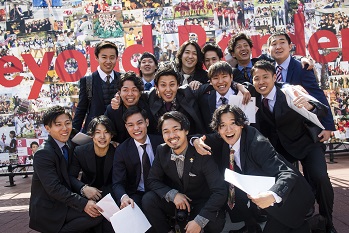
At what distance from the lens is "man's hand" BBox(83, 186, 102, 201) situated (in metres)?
2.90

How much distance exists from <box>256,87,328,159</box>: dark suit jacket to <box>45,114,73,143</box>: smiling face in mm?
1766

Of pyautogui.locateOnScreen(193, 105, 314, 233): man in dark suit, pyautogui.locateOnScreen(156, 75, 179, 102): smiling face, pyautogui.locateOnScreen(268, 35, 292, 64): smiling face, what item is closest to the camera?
pyautogui.locateOnScreen(193, 105, 314, 233): man in dark suit

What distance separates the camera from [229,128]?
259 cm

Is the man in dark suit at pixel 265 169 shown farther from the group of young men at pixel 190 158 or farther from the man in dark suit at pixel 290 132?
the man in dark suit at pixel 290 132

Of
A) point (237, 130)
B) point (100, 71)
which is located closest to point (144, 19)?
point (100, 71)

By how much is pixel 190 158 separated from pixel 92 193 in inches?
35.8

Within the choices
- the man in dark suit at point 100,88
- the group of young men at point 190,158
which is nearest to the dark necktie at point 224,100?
the group of young men at point 190,158

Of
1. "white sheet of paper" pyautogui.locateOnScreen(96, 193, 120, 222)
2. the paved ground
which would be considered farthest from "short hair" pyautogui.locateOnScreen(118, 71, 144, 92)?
the paved ground

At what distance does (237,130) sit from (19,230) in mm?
2666

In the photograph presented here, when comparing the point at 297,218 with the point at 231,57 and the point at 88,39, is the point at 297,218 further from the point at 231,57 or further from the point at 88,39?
the point at 88,39

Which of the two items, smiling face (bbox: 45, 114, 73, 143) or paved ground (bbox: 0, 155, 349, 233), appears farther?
paved ground (bbox: 0, 155, 349, 233)

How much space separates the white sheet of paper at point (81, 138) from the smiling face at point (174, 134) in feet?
3.07

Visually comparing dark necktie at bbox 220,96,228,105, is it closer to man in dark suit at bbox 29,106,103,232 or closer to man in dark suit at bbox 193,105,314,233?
man in dark suit at bbox 193,105,314,233

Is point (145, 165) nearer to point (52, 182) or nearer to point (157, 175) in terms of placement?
point (157, 175)
